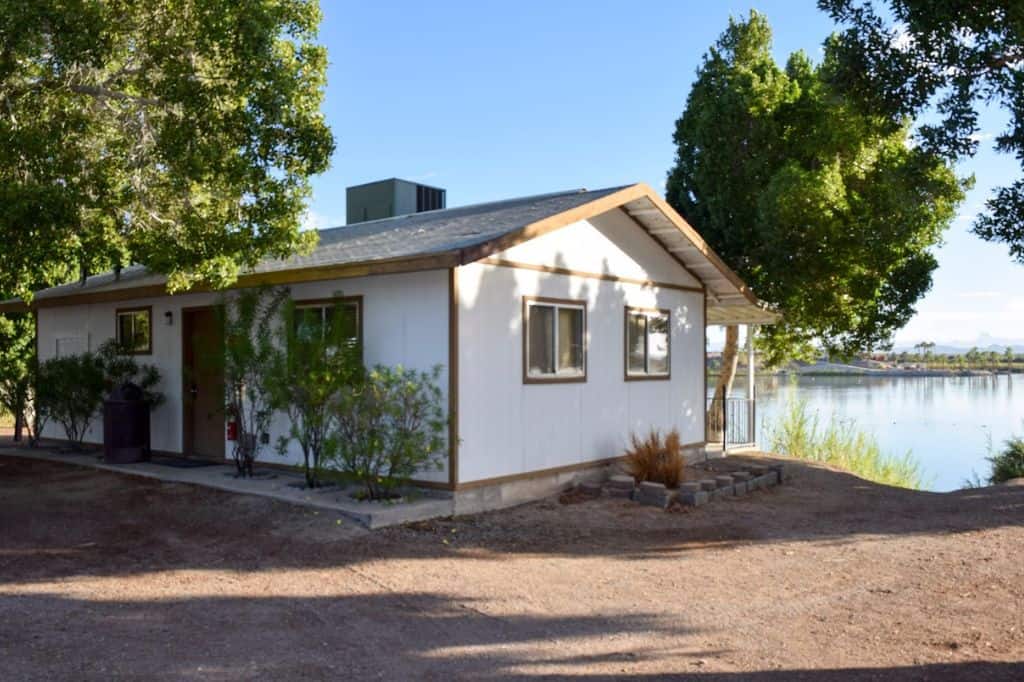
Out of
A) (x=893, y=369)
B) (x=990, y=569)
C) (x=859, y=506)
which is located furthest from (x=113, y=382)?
(x=893, y=369)

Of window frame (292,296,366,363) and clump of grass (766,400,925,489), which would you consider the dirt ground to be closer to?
window frame (292,296,366,363)

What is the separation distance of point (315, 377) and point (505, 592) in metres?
3.64

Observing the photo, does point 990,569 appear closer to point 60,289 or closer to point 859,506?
point 859,506

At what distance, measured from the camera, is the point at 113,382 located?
42.0 ft

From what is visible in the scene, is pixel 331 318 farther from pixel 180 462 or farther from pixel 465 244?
pixel 180 462

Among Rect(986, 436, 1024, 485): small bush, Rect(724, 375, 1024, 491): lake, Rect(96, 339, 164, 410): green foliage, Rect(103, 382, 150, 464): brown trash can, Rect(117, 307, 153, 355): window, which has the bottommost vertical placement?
Rect(724, 375, 1024, 491): lake

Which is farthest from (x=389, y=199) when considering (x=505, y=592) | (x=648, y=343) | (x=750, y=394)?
(x=505, y=592)

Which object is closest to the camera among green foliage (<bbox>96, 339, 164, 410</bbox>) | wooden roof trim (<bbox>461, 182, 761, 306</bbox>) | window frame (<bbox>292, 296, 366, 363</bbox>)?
wooden roof trim (<bbox>461, 182, 761, 306</bbox>)

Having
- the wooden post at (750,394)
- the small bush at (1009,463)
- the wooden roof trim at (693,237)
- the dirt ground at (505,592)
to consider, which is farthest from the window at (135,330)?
the small bush at (1009,463)

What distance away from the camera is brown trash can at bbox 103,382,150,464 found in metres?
11.8

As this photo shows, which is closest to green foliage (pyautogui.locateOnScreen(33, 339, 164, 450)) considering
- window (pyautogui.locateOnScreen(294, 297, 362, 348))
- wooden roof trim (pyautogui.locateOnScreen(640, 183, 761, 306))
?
window (pyautogui.locateOnScreen(294, 297, 362, 348))

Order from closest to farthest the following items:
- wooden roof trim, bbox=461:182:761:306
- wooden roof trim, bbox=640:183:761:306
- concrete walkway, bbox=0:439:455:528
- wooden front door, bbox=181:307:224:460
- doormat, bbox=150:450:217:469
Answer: concrete walkway, bbox=0:439:455:528 → wooden roof trim, bbox=461:182:761:306 → wooden roof trim, bbox=640:183:761:306 → doormat, bbox=150:450:217:469 → wooden front door, bbox=181:307:224:460

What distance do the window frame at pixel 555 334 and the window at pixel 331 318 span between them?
1.90 m

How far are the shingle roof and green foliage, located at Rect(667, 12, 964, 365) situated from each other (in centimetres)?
530
